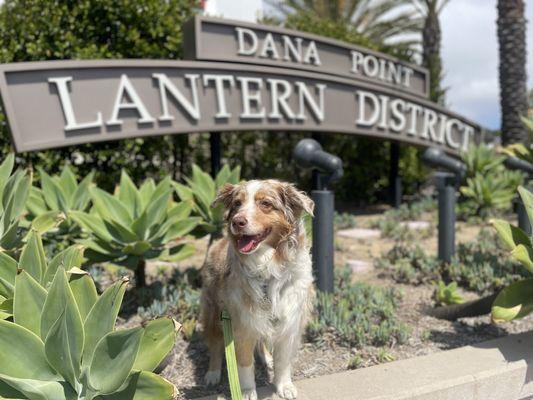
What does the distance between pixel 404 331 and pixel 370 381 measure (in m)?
0.74

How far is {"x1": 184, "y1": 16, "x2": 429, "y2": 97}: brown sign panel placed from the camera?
21.2 feet

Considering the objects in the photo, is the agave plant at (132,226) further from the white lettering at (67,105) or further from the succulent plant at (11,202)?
the white lettering at (67,105)

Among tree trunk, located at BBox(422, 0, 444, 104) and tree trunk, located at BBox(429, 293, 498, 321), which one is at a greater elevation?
tree trunk, located at BBox(422, 0, 444, 104)

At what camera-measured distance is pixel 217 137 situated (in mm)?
6809

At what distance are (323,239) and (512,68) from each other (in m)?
9.74

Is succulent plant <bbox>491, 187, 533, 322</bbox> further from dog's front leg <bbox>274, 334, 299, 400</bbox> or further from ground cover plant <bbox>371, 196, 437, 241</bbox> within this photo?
ground cover plant <bbox>371, 196, 437, 241</bbox>

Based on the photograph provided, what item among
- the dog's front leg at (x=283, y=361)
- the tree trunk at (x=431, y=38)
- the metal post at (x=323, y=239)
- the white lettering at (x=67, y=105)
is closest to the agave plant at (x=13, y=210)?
the dog's front leg at (x=283, y=361)

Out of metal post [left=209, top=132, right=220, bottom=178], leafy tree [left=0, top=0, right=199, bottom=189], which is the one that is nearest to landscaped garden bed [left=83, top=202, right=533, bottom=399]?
metal post [left=209, top=132, right=220, bottom=178]

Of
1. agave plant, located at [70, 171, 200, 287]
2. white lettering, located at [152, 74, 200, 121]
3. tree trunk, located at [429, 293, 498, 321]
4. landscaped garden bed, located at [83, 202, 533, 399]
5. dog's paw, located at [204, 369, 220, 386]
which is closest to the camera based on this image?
dog's paw, located at [204, 369, 220, 386]

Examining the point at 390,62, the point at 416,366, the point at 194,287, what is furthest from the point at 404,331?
the point at 390,62

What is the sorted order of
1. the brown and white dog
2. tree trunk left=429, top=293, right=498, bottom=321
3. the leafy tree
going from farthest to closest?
the leafy tree < tree trunk left=429, top=293, right=498, bottom=321 < the brown and white dog

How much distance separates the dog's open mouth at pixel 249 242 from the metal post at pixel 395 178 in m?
7.28

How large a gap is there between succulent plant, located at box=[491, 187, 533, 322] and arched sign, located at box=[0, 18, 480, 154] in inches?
165

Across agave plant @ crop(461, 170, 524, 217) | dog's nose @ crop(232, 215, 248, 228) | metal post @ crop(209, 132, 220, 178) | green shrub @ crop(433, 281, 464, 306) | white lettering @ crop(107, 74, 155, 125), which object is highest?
white lettering @ crop(107, 74, 155, 125)
